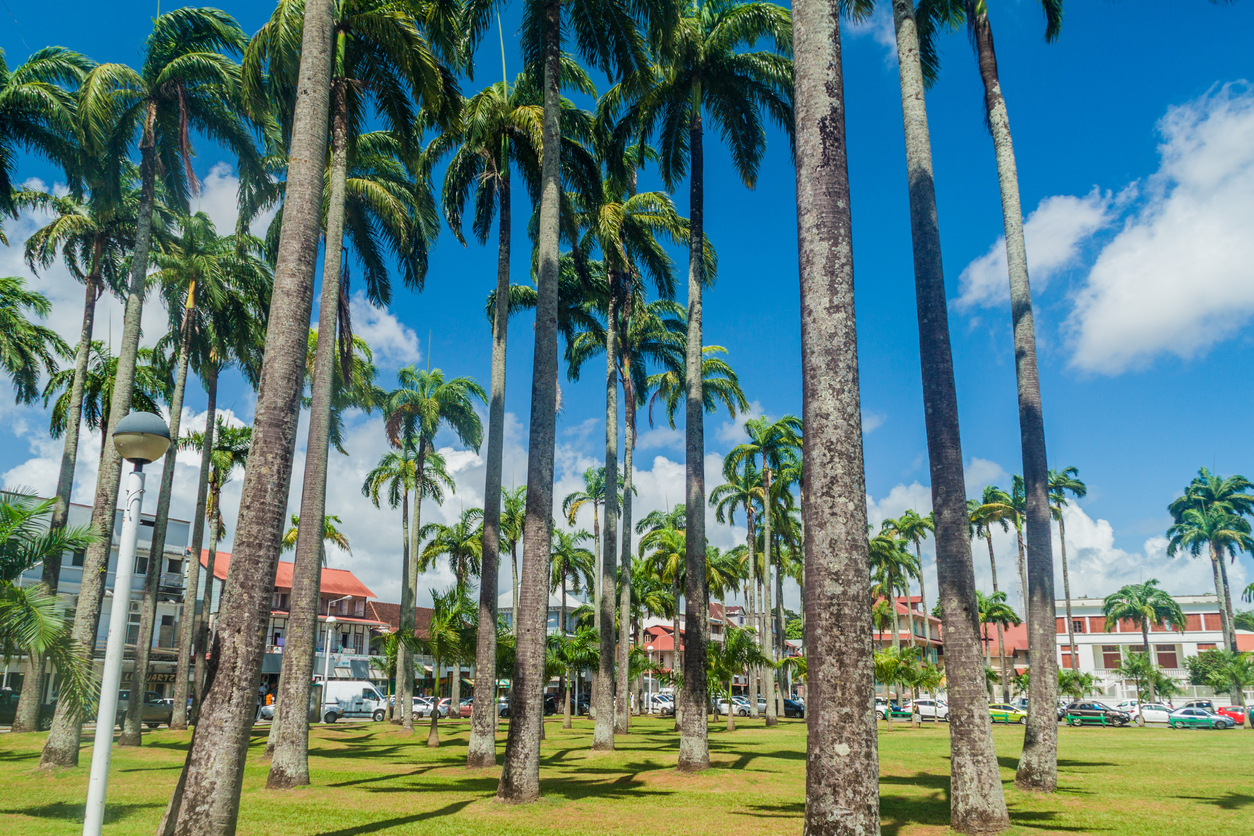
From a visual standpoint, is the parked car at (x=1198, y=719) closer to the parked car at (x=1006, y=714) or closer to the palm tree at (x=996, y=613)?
the parked car at (x=1006, y=714)

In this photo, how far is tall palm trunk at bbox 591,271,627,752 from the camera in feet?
72.6

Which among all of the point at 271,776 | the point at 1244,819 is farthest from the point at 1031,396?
the point at 271,776

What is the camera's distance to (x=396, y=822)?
36.8 ft

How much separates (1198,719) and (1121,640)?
40135mm

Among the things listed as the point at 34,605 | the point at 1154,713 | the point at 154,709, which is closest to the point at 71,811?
the point at 34,605

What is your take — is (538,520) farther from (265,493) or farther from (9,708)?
(9,708)

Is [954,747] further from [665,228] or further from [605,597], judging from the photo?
[665,228]

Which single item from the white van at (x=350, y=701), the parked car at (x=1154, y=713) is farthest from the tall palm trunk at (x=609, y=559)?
the parked car at (x=1154, y=713)

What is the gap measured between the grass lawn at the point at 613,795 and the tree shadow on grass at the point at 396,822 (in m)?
0.03

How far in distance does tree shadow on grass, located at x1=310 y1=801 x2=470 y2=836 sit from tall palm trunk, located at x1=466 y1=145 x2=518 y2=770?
17.4 ft

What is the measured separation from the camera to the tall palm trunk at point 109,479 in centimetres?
1611

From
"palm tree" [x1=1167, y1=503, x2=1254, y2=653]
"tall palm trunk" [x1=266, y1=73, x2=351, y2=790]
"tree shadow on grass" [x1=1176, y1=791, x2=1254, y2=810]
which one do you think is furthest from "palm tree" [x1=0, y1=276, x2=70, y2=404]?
"palm tree" [x1=1167, y1=503, x2=1254, y2=653]

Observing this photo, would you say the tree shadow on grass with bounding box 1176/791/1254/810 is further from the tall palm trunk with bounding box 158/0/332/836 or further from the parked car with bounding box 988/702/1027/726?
the parked car with bounding box 988/702/1027/726

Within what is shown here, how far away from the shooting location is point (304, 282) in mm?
9508
